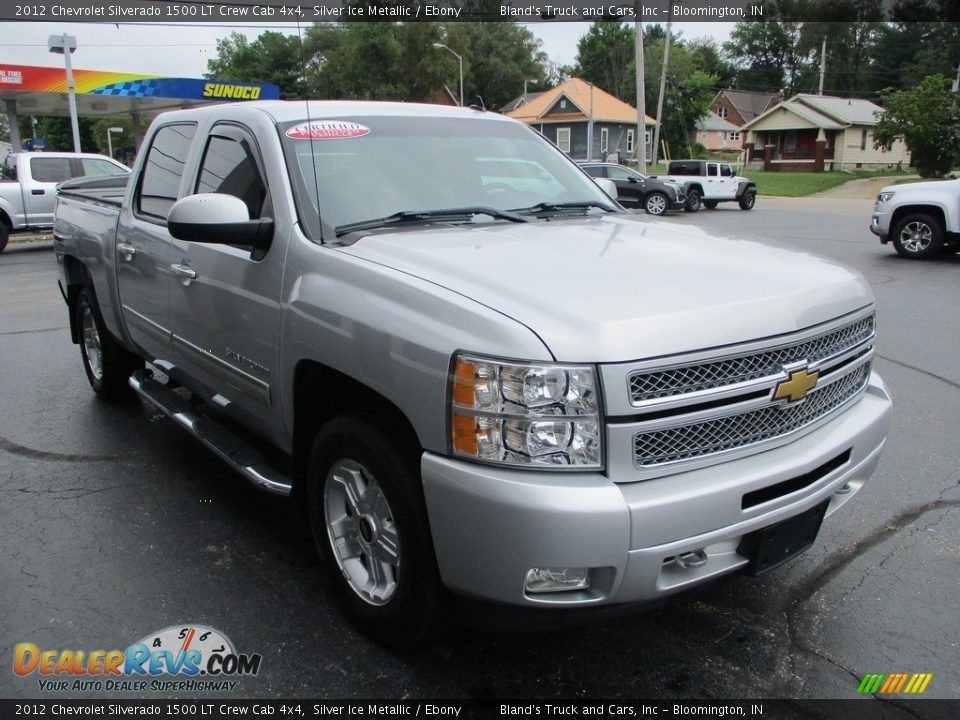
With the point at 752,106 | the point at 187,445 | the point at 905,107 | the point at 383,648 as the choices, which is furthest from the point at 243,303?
the point at 752,106

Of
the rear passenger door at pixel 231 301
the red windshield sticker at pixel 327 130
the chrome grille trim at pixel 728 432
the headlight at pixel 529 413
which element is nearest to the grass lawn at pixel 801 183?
the red windshield sticker at pixel 327 130

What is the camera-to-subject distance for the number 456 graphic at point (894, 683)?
8.80ft

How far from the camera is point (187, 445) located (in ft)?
16.8

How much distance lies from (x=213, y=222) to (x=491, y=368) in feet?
4.81

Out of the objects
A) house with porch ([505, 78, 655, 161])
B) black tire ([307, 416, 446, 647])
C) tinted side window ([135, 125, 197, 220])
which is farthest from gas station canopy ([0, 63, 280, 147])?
house with porch ([505, 78, 655, 161])

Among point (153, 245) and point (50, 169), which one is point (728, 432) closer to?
point (153, 245)

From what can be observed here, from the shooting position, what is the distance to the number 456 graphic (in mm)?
2684

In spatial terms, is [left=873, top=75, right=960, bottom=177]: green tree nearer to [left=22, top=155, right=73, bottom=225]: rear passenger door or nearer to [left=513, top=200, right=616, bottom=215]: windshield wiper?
[left=22, top=155, right=73, bottom=225]: rear passenger door

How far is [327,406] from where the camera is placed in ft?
10.2

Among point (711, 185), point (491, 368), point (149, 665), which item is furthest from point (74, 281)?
point (711, 185)

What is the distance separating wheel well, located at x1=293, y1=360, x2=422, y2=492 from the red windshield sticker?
3.64 ft

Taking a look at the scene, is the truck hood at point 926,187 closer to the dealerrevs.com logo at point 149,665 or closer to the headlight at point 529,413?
the headlight at point 529,413

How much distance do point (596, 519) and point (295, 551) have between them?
6.50 feet

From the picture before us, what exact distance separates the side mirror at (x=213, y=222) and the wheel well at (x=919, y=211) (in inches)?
506
